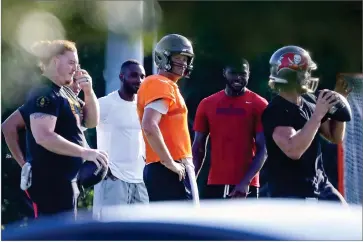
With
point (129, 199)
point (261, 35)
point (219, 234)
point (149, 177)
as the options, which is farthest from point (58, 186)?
point (219, 234)

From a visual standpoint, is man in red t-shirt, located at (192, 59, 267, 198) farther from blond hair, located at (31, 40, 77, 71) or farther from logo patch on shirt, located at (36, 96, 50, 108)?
logo patch on shirt, located at (36, 96, 50, 108)

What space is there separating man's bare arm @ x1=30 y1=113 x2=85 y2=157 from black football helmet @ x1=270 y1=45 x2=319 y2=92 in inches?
43.0

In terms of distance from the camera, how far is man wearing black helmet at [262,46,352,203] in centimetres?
486

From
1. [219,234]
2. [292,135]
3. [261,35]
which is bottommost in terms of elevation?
[219,234]

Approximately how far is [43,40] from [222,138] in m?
1.19

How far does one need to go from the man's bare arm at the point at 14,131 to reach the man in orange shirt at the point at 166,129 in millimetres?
655

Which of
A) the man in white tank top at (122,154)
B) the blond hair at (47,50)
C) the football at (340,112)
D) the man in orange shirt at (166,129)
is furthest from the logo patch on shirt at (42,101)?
the football at (340,112)

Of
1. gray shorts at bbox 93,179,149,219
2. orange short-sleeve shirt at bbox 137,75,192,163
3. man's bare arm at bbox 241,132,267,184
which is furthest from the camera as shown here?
gray shorts at bbox 93,179,149,219

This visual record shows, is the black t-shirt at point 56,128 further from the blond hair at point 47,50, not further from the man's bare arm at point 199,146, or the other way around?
the man's bare arm at point 199,146

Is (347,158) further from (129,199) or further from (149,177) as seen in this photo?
(149,177)

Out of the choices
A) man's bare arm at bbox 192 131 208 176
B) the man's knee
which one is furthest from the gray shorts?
the man's knee

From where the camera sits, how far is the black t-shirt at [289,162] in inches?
194

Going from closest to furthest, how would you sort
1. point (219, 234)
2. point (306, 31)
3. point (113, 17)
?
point (219, 234) < point (113, 17) < point (306, 31)

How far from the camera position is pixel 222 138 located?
5734 mm
